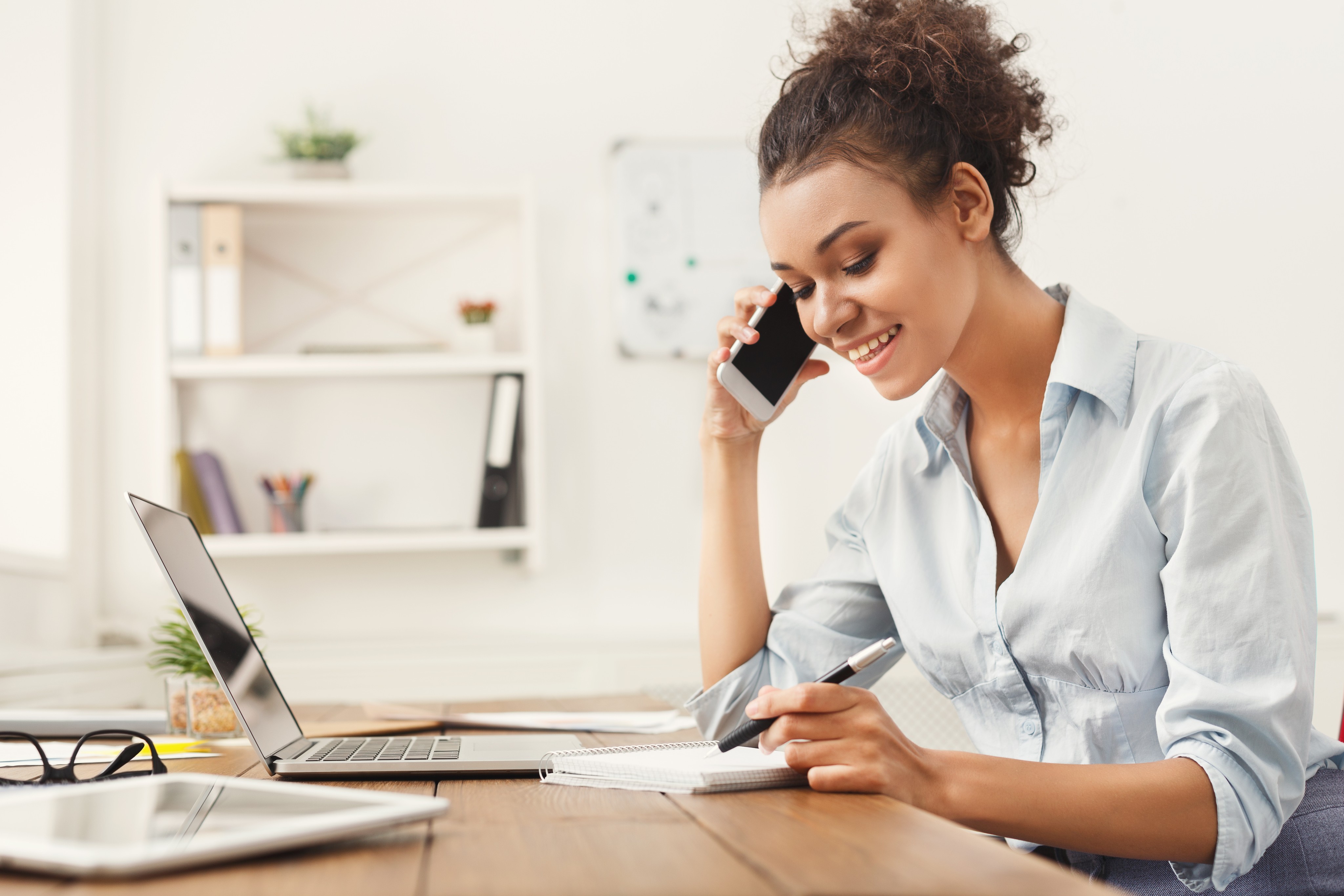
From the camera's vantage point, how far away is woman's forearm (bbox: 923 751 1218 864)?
2.28 ft

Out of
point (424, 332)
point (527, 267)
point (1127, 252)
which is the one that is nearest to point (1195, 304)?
point (1127, 252)

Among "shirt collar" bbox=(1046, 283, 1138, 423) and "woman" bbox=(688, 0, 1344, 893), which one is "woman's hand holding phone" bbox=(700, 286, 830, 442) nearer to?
"woman" bbox=(688, 0, 1344, 893)

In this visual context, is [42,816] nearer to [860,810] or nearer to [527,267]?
[860,810]

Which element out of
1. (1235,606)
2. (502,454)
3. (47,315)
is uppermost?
(47,315)

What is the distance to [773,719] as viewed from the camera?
702mm

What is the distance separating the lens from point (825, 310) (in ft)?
3.26

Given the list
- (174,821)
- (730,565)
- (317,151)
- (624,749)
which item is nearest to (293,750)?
(624,749)

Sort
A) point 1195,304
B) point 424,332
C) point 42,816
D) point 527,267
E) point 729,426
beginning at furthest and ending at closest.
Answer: point 1195,304 → point 424,332 → point 527,267 → point 729,426 → point 42,816

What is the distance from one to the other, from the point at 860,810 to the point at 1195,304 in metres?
2.45

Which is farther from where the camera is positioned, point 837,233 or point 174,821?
point 837,233

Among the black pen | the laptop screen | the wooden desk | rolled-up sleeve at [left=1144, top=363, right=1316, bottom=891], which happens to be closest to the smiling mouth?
rolled-up sleeve at [left=1144, top=363, right=1316, bottom=891]

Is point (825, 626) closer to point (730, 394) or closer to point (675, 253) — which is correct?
point (730, 394)

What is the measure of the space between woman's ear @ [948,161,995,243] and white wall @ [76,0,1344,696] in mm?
1540

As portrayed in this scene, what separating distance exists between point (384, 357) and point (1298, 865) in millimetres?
1896
